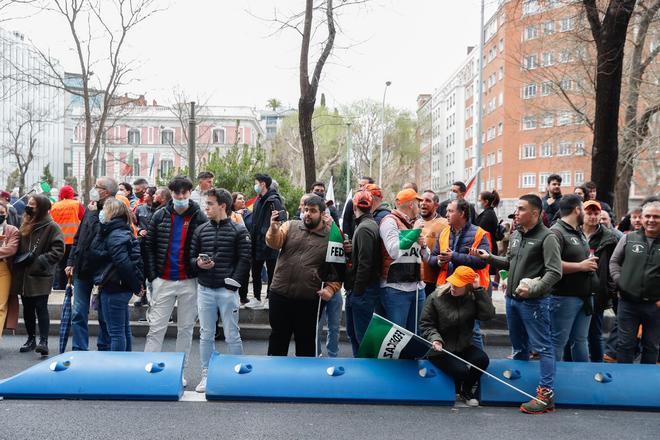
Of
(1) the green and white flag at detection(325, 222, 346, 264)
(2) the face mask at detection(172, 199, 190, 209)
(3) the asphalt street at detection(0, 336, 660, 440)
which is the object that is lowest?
(3) the asphalt street at detection(0, 336, 660, 440)

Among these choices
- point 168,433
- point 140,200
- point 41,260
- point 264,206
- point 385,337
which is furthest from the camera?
point 140,200

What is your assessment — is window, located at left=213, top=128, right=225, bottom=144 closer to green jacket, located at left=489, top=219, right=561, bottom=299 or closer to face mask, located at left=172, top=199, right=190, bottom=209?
face mask, located at left=172, top=199, right=190, bottom=209

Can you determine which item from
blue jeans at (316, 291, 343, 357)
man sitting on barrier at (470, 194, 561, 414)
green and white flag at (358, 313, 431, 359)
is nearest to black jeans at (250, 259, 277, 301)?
blue jeans at (316, 291, 343, 357)

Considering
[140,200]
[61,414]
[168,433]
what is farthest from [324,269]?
[140,200]

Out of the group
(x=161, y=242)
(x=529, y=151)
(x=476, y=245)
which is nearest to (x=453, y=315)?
(x=476, y=245)

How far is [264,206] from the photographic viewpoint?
1019 cm

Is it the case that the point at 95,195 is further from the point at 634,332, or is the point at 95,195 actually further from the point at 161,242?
the point at 634,332

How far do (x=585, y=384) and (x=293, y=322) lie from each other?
2.97 metres

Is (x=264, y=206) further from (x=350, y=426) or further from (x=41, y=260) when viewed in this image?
(x=350, y=426)

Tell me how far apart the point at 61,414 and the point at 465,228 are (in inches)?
170

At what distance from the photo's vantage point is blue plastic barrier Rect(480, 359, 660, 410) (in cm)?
666

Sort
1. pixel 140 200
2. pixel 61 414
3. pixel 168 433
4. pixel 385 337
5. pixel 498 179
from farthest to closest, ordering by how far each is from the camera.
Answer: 1. pixel 498 179
2. pixel 140 200
3. pixel 385 337
4. pixel 61 414
5. pixel 168 433

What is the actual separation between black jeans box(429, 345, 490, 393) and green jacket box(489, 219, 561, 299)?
2.19ft

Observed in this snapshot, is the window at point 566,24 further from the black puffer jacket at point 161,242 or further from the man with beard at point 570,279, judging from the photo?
the black puffer jacket at point 161,242
